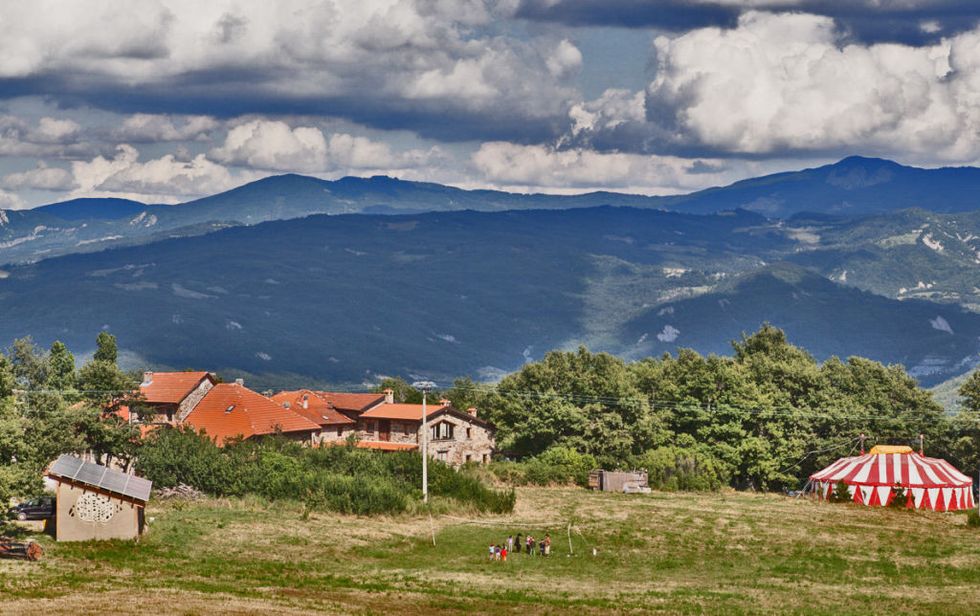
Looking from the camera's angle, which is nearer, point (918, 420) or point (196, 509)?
point (196, 509)

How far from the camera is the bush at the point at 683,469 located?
352 ft

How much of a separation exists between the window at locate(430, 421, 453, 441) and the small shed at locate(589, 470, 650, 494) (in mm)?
18907

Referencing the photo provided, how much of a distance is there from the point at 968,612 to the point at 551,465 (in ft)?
200

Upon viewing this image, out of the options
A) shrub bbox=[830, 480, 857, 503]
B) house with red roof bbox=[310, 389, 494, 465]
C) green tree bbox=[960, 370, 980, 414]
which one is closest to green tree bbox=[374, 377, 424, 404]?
house with red roof bbox=[310, 389, 494, 465]

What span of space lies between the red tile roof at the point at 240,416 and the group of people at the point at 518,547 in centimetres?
4274

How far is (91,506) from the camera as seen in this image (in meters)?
59.1

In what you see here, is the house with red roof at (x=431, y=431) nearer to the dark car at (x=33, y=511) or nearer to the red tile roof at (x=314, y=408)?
the red tile roof at (x=314, y=408)

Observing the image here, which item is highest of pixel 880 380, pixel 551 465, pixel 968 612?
pixel 880 380

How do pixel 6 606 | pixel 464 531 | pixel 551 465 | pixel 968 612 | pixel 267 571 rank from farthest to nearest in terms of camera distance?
pixel 551 465, pixel 464 531, pixel 267 571, pixel 968 612, pixel 6 606

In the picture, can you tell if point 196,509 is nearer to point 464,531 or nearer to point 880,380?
point 464,531

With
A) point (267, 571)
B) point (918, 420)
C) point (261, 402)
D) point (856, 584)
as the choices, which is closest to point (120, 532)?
point (267, 571)

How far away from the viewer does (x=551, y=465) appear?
108m

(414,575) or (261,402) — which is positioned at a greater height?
(261,402)

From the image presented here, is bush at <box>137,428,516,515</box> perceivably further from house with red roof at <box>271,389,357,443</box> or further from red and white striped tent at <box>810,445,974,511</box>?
red and white striped tent at <box>810,445,974,511</box>
